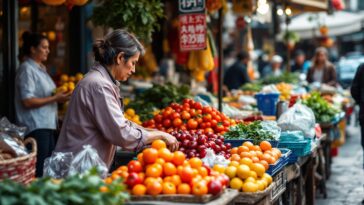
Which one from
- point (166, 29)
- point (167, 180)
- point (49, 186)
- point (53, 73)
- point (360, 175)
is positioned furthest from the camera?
point (166, 29)

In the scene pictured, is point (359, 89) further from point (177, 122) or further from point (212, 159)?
point (212, 159)

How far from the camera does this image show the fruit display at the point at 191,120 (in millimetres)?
6945

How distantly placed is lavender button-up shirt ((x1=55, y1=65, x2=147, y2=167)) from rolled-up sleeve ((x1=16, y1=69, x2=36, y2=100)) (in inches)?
88.4

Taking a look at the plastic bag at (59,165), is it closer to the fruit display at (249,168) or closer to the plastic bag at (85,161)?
the plastic bag at (85,161)

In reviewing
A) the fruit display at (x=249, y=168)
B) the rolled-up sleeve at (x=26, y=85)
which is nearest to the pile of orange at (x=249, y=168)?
the fruit display at (x=249, y=168)

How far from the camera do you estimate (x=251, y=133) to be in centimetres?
632

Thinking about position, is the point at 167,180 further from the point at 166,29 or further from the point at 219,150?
the point at 166,29

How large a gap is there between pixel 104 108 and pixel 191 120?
2489 mm

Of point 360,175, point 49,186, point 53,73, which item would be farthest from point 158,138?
point 360,175

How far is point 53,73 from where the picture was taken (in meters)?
10.3

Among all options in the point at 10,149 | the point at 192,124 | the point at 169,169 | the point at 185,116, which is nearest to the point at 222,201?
the point at 169,169

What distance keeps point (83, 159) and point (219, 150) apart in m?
1.59

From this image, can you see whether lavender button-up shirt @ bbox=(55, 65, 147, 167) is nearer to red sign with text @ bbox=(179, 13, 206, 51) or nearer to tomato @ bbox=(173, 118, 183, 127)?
tomato @ bbox=(173, 118, 183, 127)

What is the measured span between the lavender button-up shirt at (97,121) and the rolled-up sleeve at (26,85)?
2.24 metres
